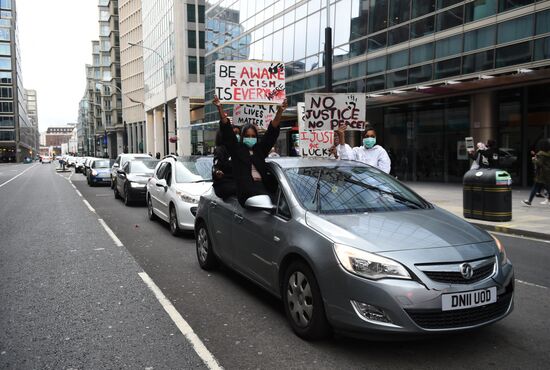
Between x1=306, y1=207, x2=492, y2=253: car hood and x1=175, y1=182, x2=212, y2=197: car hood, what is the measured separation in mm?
5218

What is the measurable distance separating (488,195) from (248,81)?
5886 millimetres

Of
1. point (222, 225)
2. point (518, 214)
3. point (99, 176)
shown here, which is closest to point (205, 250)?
point (222, 225)

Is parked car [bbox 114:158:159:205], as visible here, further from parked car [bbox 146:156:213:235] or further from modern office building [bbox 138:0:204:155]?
modern office building [bbox 138:0:204:155]

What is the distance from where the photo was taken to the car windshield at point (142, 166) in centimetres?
1570

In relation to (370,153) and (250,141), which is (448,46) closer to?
(370,153)

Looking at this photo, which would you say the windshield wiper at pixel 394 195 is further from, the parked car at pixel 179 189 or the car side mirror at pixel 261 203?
the parked car at pixel 179 189

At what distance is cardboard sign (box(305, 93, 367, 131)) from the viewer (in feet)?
33.2

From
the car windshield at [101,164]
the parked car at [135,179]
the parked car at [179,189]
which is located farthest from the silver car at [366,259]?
the car windshield at [101,164]

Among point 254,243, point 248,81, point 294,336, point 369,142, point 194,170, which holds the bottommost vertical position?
point 294,336

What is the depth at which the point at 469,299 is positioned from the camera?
12.0 feet

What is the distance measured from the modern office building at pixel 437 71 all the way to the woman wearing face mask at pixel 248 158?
12975 mm

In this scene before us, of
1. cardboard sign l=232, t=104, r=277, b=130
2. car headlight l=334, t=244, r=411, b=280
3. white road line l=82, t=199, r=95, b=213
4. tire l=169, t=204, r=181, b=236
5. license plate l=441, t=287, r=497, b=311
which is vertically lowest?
white road line l=82, t=199, r=95, b=213

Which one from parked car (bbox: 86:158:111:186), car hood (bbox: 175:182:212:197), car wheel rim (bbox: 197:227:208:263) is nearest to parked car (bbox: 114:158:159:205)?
car hood (bbox: 175:182:212:197)

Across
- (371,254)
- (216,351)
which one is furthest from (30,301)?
(371,254)
